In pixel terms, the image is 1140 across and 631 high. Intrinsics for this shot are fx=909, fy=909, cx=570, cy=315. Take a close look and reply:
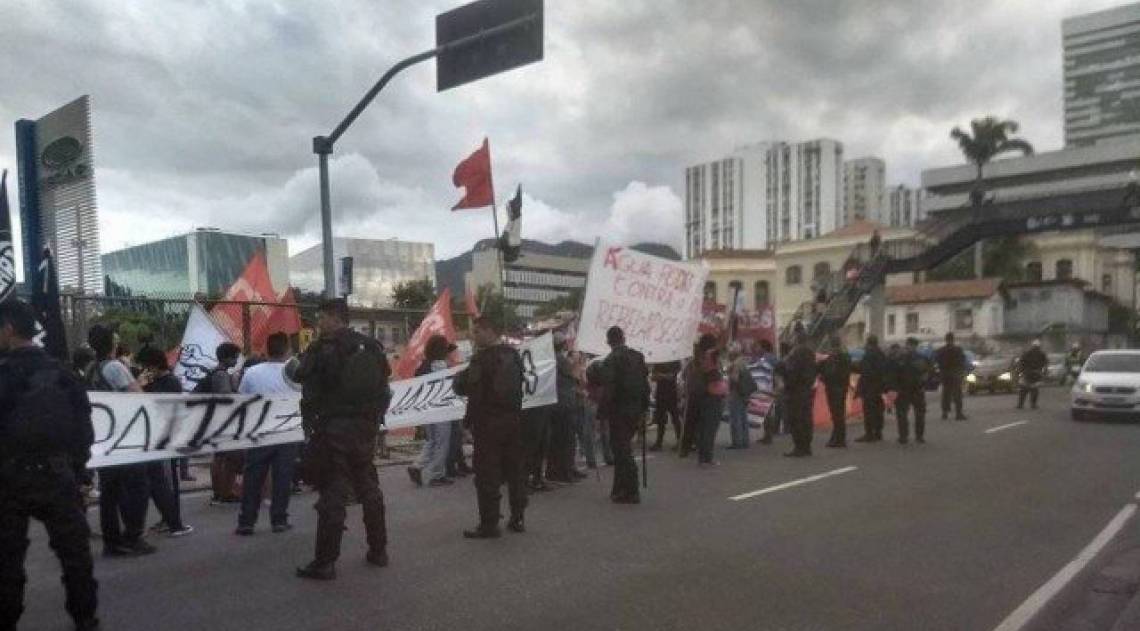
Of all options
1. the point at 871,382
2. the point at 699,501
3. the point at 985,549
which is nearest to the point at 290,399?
the point at 699,501

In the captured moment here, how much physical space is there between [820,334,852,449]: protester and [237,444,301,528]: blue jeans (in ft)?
29.3

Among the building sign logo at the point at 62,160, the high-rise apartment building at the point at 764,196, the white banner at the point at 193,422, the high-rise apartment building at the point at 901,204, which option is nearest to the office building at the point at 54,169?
the building sign logo at the point at 62,160

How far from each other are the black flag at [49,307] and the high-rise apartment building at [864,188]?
13316 centimetres

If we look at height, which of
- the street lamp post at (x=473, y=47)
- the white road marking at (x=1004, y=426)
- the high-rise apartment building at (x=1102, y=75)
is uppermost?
the high-rise apartment building at (x=1102, y=75)

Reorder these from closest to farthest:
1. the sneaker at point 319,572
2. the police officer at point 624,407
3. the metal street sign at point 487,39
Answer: the sneaker at point 319,572
the police officer at point 624,407
the metal street sign at point 487,39

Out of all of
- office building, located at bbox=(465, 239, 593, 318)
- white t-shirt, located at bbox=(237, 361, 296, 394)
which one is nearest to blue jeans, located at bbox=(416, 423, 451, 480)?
white t-shirt, located at bbox=(237, 361, 296, 394)

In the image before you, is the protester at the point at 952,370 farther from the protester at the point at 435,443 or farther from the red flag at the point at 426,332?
the protester at the point at 435,443

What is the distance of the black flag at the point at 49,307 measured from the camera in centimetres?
692

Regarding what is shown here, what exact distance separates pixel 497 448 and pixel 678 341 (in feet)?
16.1

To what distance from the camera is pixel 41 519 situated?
490 centimetres

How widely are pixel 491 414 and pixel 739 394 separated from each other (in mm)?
7564

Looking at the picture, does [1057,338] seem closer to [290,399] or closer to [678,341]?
[678,341]

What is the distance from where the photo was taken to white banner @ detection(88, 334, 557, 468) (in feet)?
23.1

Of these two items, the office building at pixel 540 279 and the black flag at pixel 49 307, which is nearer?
the black flag at pixel 49 307
